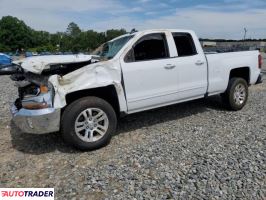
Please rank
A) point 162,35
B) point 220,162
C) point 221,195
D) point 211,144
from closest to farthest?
point 221,195
point 220,162
point 211,144
point 162,35

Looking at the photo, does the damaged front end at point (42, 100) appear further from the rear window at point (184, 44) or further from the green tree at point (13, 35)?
the green tree at point (13, 35)

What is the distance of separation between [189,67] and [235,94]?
1.70 metres

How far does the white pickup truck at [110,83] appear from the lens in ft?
14.1

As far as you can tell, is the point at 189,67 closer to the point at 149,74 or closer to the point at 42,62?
the point at 149,74

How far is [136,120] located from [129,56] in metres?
1.71

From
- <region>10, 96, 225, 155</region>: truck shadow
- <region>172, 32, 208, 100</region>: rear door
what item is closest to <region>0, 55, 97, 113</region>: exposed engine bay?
<region>10, 96, 225, 155</region>: truck shadow

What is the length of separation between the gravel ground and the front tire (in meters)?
0.19

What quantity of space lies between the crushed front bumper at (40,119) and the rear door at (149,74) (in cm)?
125

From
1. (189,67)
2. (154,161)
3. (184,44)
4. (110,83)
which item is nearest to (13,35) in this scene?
(184,44)

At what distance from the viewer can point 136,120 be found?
6.16m

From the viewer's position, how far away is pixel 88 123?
4504 millimetres

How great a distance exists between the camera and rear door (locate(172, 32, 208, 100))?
548 cm

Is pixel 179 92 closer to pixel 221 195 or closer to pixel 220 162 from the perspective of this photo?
pixel 220 162

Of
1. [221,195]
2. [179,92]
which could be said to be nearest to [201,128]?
[179,92]
